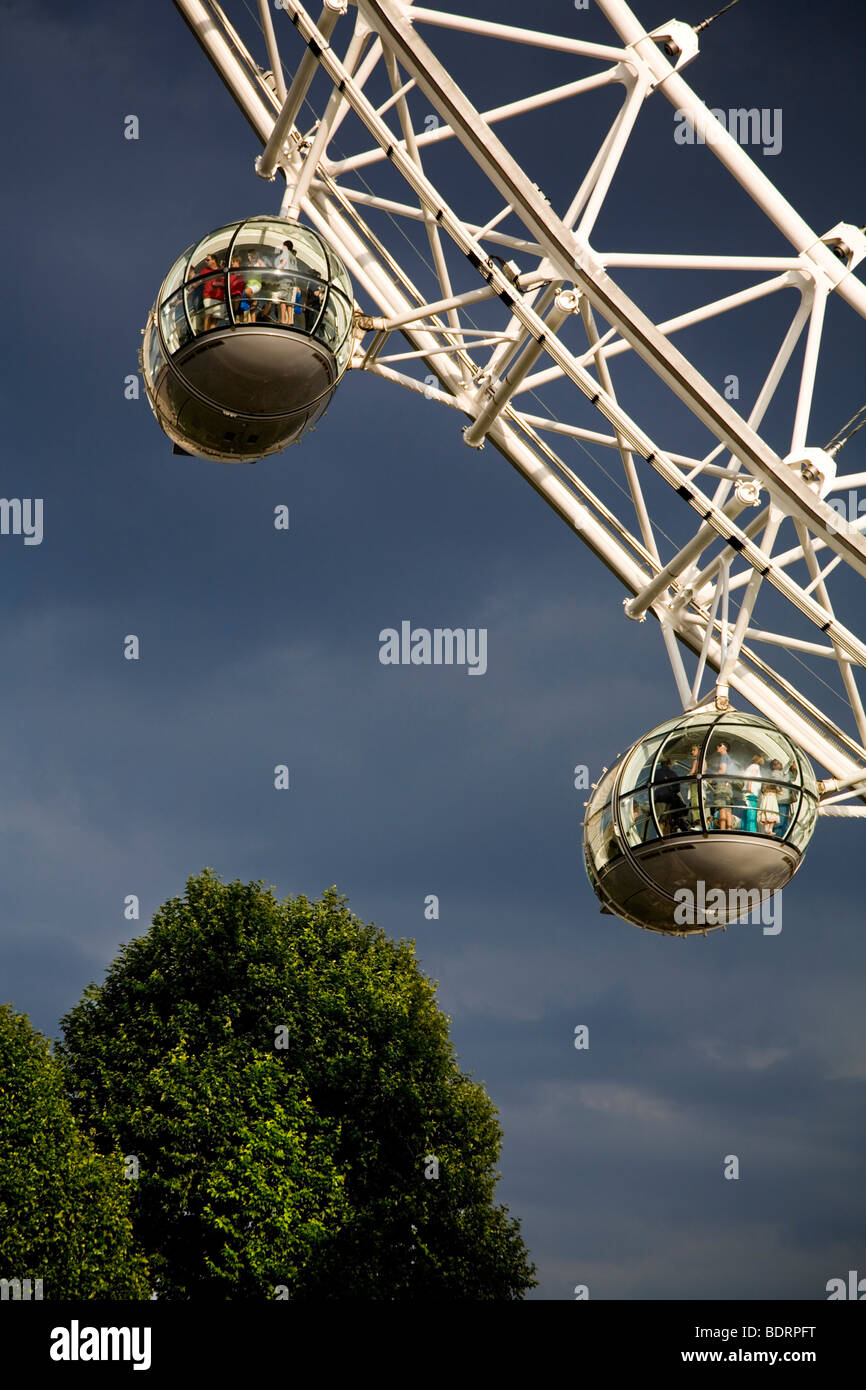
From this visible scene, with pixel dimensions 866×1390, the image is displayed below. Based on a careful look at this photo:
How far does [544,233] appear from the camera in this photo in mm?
12727

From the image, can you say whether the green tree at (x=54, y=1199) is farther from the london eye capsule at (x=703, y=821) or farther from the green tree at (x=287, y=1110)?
the london eye capsule at (x=703, y=821)

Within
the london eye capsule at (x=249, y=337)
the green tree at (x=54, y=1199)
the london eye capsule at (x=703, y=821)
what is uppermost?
the london eye capsule at (x=249, y=337)

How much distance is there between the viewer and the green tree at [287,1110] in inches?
1198

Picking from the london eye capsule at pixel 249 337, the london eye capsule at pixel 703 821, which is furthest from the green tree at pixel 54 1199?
the london eye capsule at pixel 249 337

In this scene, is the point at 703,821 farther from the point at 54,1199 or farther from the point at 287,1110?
the point at 287,1110

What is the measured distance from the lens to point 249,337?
504 inches

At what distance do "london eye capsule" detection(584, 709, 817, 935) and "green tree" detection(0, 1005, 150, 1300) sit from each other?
1744 centimetres

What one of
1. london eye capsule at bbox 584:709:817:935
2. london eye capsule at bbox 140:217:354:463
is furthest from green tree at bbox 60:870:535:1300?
london eye capsule at bbox 140:217:354:463

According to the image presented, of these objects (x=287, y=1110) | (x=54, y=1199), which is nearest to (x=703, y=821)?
(x=54, y=1199)

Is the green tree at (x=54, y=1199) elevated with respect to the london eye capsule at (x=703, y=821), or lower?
lower

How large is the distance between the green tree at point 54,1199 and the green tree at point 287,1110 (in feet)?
6.67

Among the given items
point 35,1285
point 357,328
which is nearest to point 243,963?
point 35,1285

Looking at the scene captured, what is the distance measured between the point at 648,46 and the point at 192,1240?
25.5 meters

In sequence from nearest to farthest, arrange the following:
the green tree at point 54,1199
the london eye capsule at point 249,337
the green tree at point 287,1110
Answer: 1. the london eye capsule at point 249,337
2. the green tree at point 54,1199
3. the green tree at point 287,1110
